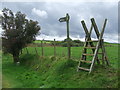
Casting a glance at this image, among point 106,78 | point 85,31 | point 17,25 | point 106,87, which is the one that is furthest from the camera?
point 17,25

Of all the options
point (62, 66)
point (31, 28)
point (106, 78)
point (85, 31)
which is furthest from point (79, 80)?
point (31, 28)

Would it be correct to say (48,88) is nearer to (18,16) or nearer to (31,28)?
(31,28)

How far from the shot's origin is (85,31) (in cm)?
796

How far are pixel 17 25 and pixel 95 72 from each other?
12207mm

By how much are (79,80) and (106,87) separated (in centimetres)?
151

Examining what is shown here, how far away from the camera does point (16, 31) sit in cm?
1524

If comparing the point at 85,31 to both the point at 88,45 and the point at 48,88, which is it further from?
the point at 48,88

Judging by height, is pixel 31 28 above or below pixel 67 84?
above

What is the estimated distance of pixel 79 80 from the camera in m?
6.56

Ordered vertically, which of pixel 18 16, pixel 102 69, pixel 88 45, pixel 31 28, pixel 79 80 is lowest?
pixel 79 80

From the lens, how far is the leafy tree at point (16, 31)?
1516cm

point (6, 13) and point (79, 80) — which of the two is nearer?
point (79, 80)

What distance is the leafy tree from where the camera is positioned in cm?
1516

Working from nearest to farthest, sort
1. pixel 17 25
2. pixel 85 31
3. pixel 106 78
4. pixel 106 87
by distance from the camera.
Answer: pixel 106 87 → pixel 106 78 → pixel 85 31 → pixel 17 25
